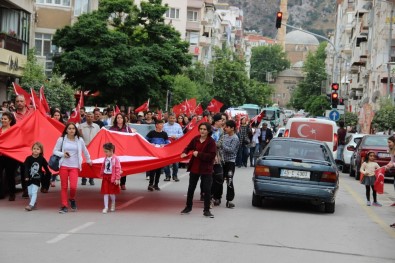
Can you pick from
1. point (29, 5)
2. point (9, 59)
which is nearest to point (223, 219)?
point (9, 59)

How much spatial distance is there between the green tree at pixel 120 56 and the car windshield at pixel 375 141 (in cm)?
1681

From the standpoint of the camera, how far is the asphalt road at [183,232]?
10.9 metres

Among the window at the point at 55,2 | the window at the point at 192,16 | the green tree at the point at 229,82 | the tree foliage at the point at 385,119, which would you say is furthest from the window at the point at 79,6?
the window at the point at 192,16

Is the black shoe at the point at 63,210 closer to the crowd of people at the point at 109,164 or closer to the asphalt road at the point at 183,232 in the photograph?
the crowd of people at the point at 109,164

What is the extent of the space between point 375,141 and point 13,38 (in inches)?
800

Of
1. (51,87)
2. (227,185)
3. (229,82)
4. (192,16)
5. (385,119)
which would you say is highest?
(192,16)

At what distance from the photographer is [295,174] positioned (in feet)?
55.4

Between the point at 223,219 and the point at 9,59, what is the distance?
28009mm

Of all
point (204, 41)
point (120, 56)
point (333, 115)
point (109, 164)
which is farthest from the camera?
point (204, 41)

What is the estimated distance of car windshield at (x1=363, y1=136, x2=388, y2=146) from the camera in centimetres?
2925

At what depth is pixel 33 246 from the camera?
36.3 feet

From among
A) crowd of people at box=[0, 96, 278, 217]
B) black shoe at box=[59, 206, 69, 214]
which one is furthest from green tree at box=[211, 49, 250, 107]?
black shoe at box=[59, 206, 69, 214]

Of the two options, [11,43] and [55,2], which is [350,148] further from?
[55,2]

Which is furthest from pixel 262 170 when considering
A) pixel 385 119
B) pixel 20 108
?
pixel 385 119
